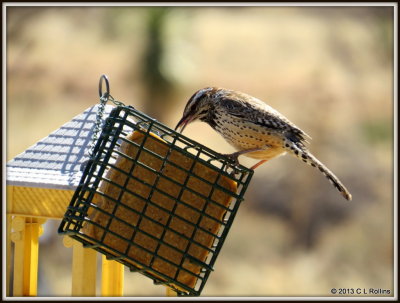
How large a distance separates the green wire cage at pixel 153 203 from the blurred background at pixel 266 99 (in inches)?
117

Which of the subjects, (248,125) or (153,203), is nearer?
(153,203)

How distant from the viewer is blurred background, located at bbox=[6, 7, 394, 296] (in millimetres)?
12219

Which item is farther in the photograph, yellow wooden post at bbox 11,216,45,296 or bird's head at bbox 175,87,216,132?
bird's head at bbox 175,87,216,132

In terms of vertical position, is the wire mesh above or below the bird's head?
below

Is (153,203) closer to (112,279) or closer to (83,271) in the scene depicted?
(83,271)

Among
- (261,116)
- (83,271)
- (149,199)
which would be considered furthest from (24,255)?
(261,116)

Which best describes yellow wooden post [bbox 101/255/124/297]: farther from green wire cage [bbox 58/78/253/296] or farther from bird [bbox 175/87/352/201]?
bird [bbox 175/87/352/201]

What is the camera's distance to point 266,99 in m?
20.0

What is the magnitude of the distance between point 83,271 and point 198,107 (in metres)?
1.44

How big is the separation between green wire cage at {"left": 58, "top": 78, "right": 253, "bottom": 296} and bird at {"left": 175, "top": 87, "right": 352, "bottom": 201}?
81cm

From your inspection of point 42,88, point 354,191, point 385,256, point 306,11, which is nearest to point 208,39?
point 306,11

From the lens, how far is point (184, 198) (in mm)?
3555

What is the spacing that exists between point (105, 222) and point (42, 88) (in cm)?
1707

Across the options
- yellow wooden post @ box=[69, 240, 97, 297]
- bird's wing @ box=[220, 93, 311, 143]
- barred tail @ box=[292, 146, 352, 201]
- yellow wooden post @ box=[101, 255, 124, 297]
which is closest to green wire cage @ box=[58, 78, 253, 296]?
yellow wooden post @ box=[69, 240, 97, 297]
